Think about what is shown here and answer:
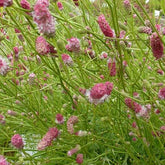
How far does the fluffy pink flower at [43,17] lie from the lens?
63 centimetres

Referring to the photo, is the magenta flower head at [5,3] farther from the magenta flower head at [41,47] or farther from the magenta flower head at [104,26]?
the magenta flower head at [104,26]

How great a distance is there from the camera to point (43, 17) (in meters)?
0.64

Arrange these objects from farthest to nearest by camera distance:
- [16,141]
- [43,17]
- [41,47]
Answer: [16,141] < [41,47] < [43,17]

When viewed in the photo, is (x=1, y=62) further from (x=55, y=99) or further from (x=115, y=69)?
(x=55, y=99)

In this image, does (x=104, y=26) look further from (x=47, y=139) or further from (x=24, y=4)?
(x=47, y=139)

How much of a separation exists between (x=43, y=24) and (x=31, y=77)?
1.63ft

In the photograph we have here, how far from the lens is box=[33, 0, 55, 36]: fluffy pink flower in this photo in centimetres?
63

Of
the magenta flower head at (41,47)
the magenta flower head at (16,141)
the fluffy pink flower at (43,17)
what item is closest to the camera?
the fluffy pink flower at (43,17)

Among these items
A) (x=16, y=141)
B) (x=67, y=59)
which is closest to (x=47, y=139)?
(x=16, y=141)

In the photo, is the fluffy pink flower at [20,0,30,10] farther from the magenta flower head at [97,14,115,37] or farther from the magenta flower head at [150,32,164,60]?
the magenta flower head at [150,32,164,60]

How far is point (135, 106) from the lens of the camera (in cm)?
81

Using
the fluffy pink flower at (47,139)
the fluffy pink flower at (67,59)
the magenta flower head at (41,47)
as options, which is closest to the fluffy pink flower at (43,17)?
the magenta flower head at (41,47)

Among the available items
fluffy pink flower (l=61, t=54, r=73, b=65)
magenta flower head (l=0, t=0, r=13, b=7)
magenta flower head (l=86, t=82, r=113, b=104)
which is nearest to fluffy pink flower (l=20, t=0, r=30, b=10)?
magenta flower head (l=0, t=0, r=13, b=7)

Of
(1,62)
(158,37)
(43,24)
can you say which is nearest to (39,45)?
(43,24)
